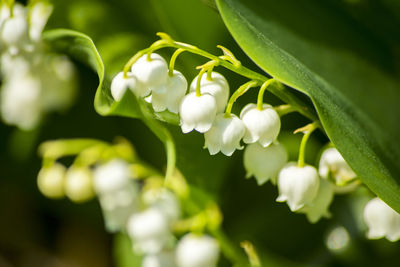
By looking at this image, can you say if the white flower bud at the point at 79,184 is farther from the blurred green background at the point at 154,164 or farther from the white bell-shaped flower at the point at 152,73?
the white bell-shaped flower at the point at 152,73

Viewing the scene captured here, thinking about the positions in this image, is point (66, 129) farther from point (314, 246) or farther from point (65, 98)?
point (314, 246)

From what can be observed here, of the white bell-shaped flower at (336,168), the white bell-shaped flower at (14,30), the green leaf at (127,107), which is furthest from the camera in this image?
the white bell-shaped flower at (14,30)

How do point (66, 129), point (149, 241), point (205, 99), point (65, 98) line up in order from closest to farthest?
point (205, 99) < point (149, 241) < point (65, 98) < point (66, 129)

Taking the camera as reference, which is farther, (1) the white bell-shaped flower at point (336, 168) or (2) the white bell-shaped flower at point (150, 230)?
(2) the white bell-shaped flower at point (150, 230)

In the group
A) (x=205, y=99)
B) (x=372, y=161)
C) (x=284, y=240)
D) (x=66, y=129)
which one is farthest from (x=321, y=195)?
(x=66, y=129)

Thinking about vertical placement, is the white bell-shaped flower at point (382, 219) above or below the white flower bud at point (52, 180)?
above

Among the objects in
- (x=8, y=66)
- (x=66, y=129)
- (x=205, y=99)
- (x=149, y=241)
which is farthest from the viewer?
(x=66, y=129)

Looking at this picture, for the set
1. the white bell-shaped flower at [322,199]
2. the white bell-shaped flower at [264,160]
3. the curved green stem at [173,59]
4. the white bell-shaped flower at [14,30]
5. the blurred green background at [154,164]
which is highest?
the curved green stem at [173,59]

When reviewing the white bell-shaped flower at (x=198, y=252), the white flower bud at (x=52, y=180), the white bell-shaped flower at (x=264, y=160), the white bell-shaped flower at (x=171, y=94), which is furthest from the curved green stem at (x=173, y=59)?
the white flower bud at (x=52, y=180)
